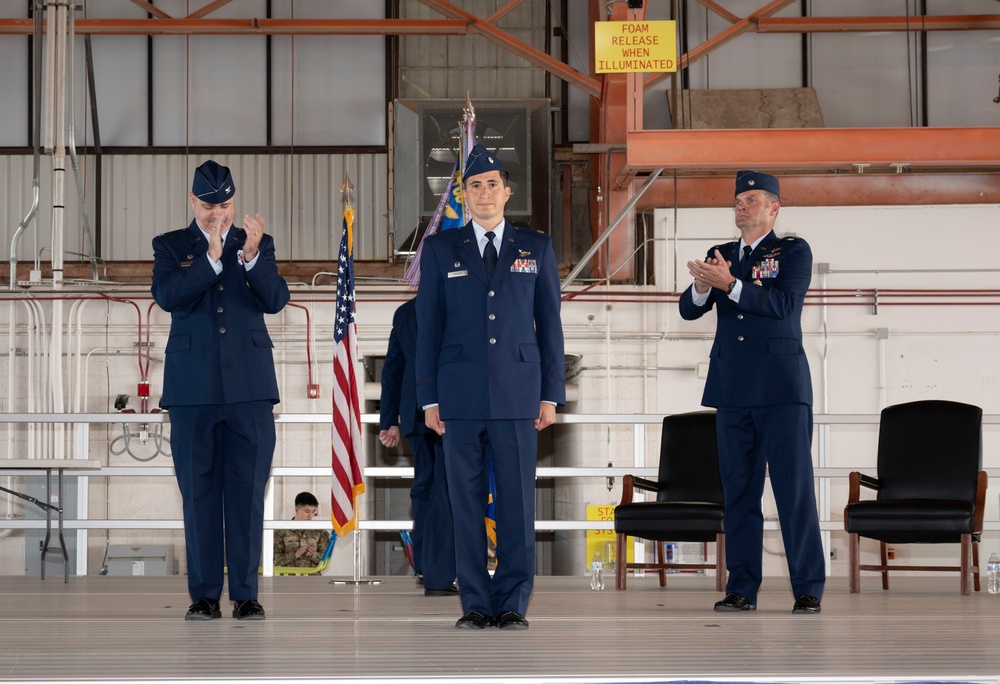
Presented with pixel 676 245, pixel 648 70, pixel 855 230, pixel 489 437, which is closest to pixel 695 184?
pixel 676 245

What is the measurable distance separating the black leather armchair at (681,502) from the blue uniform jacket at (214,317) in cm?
248

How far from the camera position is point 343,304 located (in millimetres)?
6453

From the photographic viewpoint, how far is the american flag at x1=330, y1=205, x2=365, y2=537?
20.4ft

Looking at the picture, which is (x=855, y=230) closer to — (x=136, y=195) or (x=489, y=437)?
(x=136, y=195)

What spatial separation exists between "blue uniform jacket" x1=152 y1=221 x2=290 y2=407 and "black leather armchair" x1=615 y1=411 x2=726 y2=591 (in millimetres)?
2482

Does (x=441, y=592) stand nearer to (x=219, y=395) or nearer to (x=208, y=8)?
(x=219, y=395)

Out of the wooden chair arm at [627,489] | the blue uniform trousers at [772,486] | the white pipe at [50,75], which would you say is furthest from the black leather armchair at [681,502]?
the white pipe at [50,75]

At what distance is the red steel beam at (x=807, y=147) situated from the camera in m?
9.10

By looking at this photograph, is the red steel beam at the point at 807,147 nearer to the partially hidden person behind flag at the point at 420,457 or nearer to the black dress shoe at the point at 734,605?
the partially hidden person behind flag at the point at 420,457

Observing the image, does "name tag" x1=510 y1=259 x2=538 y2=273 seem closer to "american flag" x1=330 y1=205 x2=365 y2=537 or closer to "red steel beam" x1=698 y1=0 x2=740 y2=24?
"american flag" x1=330 y1=205 x2=365 y2=537

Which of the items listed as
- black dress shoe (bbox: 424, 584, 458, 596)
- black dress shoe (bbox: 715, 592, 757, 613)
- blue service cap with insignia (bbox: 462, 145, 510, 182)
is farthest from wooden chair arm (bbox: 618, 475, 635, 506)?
blue service cap with insignia (bbox: 462, 145, 510, 182)

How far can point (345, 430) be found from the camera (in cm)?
627

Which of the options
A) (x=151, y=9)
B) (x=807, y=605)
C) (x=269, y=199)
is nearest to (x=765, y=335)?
(x=807, y=605)

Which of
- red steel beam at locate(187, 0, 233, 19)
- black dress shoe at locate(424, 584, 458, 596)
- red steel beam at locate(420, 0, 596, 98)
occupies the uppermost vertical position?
red steel beam at locate(187, 0, 233, 19)
